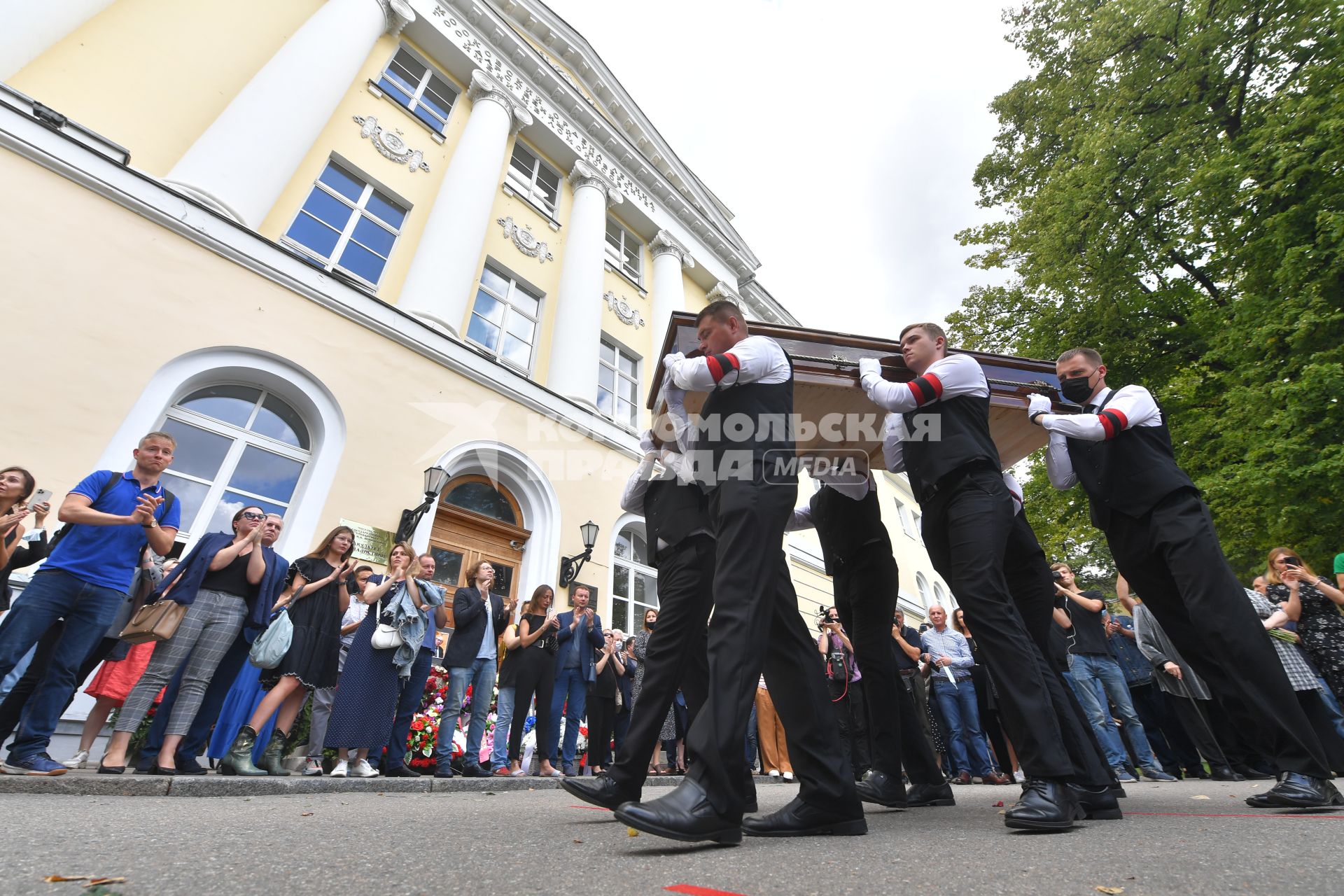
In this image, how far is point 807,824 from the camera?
2.08m

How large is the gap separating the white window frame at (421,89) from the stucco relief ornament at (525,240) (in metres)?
2.04

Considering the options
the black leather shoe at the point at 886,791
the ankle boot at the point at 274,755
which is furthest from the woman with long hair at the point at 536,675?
the black leather shoe at the point at 886,791

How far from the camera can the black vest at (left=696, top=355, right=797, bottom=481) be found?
229 cm

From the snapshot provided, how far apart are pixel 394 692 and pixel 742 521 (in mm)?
4251

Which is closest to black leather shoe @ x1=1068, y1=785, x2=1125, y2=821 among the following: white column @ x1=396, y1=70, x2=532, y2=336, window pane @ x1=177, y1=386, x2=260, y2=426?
window pane @ x1=177, y1=386, x2=260, y2=426

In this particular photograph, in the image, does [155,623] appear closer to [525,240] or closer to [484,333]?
[484,333]

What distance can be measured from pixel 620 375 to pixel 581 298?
6.70 feet

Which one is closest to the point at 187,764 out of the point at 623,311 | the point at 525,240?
the point at 525,240

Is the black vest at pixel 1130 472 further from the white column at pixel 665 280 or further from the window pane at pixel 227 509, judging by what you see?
the white column at pixel 665 280

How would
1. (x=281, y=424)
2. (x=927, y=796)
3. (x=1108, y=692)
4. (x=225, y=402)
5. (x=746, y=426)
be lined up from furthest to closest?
1. (x=281, y=424)
2. (x=225, y=402)
3. (x=1108, y=692)
4. (x=927, y=796)
5. (x=746, y=426)

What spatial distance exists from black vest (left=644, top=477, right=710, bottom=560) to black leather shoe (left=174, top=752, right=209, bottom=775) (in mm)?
3792

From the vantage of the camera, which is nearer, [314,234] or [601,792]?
[601,792]

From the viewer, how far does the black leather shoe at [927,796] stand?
311 centimetres

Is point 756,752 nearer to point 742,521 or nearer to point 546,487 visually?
point 546,487
